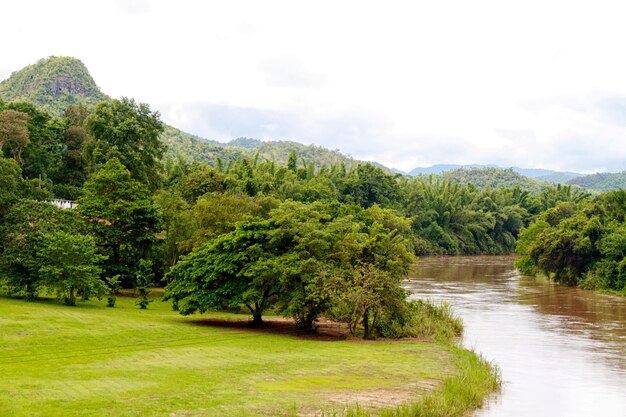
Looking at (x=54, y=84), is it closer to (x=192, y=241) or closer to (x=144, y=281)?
(x=192, y=241)

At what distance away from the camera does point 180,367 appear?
25031mm

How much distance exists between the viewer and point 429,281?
80.0m

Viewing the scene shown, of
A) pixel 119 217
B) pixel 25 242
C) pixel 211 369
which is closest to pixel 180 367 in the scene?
pixel 211 369

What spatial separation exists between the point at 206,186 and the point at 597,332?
46570 millimetres

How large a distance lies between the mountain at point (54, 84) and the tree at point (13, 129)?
100 metres

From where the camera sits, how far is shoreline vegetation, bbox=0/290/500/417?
19828 millimetres

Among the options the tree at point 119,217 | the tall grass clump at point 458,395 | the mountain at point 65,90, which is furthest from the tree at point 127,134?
the mountain at point 65,90

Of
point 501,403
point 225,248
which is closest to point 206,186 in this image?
point 225,248

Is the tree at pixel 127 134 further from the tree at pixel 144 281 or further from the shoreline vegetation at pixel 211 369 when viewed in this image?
→ the shoreline vegetation at pixel 211 369

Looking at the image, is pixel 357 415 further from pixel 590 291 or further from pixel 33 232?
pixel 590 291

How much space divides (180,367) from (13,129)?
4922 cm

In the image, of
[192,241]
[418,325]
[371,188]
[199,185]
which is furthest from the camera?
[371,188]

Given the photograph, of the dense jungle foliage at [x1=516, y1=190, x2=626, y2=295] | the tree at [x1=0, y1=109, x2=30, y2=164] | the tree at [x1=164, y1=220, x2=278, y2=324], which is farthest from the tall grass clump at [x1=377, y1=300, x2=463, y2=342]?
the tree at [x1=0, y1=109, x2=30, y2=164]

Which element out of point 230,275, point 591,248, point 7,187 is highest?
point 7,187
